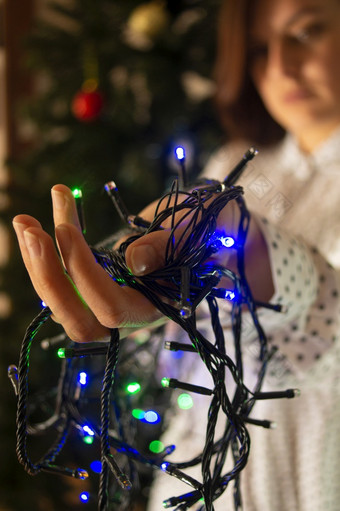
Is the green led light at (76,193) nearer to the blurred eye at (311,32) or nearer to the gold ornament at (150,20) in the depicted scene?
the blurred eye at (311,32)

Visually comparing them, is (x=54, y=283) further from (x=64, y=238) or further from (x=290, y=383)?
(x=290, y=383)

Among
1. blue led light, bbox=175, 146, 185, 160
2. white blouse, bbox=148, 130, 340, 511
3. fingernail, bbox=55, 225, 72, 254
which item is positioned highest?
blue led light, bbox=175, 146, 185, 160

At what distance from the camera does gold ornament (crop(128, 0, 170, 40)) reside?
0.86 meters

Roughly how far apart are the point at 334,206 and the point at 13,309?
27.4 inches

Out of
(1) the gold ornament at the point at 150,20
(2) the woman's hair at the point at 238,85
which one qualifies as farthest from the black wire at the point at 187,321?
(1) the gold ornament at the point at 150,20

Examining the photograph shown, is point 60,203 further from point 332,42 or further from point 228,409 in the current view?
point 332,42

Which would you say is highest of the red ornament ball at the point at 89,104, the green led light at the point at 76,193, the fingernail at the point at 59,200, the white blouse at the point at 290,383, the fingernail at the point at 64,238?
the red ornament ball at the point at 89,104

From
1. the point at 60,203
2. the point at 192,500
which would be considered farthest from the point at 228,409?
the point at 60,203

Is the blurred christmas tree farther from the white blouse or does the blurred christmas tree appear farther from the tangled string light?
the tangled string light

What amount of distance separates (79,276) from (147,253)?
41 mm

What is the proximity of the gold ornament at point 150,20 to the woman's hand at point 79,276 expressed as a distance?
0.70 metres

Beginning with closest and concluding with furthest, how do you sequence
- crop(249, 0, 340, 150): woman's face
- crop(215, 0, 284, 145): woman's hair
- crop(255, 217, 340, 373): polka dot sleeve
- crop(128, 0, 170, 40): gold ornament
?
crop(255, 217, 340, 373): polka dot sleeve → crop(249, 0, 340, 150): woman's face → crop(215, 0, 284, 145): woman's hair → crop(128, 0, 170, 40): gold ornament

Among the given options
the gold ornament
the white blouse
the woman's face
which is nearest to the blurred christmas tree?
the gold ornament

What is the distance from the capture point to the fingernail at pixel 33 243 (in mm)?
259
